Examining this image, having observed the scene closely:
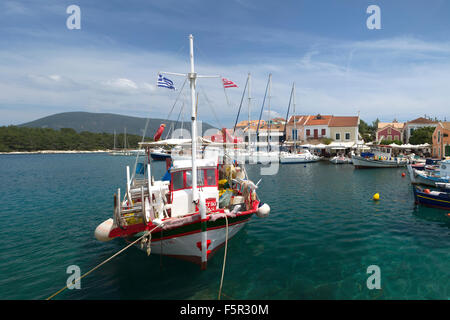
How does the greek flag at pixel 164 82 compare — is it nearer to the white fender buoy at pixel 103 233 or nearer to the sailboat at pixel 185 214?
the sailboat at pixel 185 214

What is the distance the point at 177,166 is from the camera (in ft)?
38.1

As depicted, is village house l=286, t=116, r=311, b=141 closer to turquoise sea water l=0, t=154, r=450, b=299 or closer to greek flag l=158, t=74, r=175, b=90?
turquoise sea water l=0, t=154, r=450, b=299

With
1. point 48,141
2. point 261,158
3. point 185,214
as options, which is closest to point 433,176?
point 185,214

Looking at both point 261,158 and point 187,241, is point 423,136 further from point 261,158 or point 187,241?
point 187,241

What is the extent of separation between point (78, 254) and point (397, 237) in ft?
53.8

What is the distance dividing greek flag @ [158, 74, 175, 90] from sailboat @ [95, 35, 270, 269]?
2.85 ft

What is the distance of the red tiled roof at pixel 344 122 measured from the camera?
72787mm

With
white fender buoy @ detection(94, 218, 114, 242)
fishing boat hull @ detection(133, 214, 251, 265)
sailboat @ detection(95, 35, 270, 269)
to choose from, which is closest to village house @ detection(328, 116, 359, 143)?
sailboat @ detection(95, 35, 270, 269)

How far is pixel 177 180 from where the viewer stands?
11.6 metres

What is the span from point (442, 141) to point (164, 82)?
208 ft

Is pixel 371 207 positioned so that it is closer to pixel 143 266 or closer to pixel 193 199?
pixel 193 199

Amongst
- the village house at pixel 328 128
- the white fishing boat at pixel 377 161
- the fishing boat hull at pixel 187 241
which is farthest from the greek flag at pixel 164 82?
the village house at pixel 328 128
